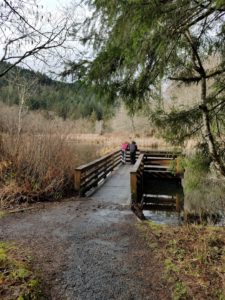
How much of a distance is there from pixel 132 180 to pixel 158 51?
4945mm

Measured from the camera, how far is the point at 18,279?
3234 millimetres

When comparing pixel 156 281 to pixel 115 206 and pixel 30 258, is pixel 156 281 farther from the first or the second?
pixel 115 206

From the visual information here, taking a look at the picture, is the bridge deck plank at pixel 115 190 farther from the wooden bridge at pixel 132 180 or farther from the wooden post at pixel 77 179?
the wooden post at pixel 77 179

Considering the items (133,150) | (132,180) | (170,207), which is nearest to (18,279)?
(132,180)

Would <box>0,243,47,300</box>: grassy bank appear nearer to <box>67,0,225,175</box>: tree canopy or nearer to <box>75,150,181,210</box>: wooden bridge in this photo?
<box>67,0,225,175</box>: tree canopy

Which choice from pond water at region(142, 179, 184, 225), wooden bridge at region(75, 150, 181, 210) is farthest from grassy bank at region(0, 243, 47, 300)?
pond water at region(142, 179, 184, 225)

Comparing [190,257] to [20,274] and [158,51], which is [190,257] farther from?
[158,51]

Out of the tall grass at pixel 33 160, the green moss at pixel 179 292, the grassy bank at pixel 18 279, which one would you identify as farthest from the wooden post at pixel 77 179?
the green moss at pixel 179 292

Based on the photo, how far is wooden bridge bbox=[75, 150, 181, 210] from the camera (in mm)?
7883

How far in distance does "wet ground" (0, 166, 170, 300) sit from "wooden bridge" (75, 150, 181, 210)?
989mm

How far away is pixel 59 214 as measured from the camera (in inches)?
245

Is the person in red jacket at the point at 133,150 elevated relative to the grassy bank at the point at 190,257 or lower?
elevated

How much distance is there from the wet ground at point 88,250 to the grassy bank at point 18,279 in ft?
0.44

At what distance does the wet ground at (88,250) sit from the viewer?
10.7 ft
